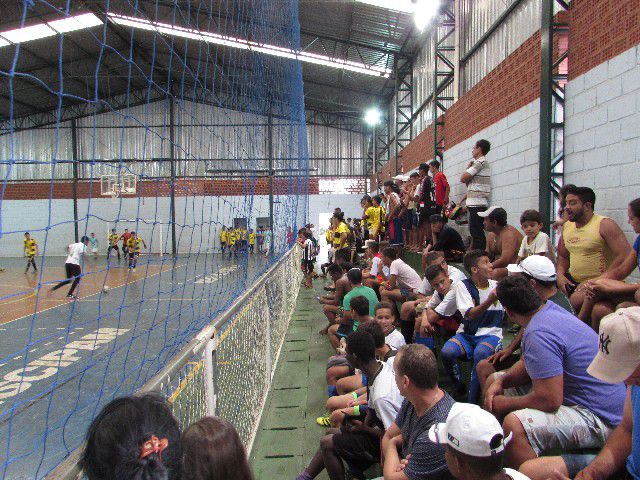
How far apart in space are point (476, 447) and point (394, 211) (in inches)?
290

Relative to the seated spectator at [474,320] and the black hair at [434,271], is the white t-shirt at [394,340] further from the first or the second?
the black hair at [434,271]

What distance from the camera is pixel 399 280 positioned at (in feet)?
17.9

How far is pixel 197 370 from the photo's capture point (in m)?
1.98

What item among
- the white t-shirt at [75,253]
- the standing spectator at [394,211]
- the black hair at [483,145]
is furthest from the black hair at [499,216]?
the white t-shirt at [75,253]

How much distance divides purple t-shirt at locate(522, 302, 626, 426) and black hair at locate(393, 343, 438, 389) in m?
0.42

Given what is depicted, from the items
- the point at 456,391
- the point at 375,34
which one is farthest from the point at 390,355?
the point at 375,34

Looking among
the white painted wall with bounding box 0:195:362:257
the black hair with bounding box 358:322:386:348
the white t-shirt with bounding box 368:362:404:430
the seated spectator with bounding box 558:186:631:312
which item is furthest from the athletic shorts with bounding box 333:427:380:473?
the white painted wall with bounding box 0:195:362:257

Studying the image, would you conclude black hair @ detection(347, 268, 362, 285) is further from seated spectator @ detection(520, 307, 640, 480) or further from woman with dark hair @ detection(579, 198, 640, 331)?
seated spectator @ detection(520, 307, 640, 480)

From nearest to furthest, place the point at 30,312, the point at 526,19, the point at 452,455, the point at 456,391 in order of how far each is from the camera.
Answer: the point at 452,455, the point at 456,391, the point at 526,19, the point at 30,312

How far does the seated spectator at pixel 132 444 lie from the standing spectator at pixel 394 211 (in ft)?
25.1

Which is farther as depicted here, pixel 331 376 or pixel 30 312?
pixel 30 312

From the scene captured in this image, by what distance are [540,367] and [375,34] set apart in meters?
13.3

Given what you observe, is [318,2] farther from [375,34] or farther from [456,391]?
[456,391]

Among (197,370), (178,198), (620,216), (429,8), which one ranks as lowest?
(197,370)
